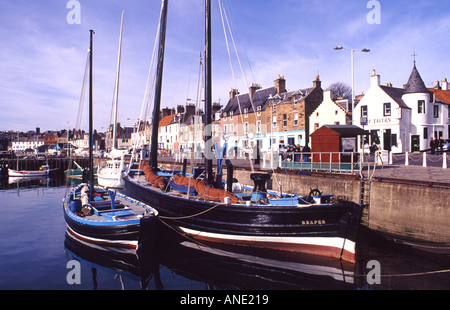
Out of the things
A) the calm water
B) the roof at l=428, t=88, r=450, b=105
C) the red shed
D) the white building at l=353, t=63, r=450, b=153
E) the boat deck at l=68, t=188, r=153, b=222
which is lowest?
the calm water

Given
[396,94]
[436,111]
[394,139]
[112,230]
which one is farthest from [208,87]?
[436,111]

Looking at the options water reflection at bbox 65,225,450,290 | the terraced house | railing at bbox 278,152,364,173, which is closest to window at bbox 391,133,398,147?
the terraced house

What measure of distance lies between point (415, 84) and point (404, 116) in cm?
433

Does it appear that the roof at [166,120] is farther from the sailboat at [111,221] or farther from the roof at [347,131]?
the sailboat at [111,221]

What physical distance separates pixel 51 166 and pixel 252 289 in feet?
204

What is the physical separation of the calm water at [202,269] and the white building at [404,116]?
21.9 meters

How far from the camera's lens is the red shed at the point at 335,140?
2019 cm

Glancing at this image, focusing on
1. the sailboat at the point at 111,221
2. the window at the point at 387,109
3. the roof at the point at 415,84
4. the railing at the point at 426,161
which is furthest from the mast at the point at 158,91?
the roof at the point at 415,84

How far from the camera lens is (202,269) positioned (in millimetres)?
11086

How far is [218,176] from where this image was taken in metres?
15.2

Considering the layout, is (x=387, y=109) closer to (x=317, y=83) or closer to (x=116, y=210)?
(x=317, y=83)

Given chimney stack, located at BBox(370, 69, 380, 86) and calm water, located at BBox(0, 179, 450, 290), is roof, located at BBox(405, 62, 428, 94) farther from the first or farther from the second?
calm water, located at BBox(0, 179, 450, 290)

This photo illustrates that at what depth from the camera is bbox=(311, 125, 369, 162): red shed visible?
20188 millimetres

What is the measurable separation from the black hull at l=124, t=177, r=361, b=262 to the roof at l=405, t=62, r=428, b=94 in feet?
93.7
